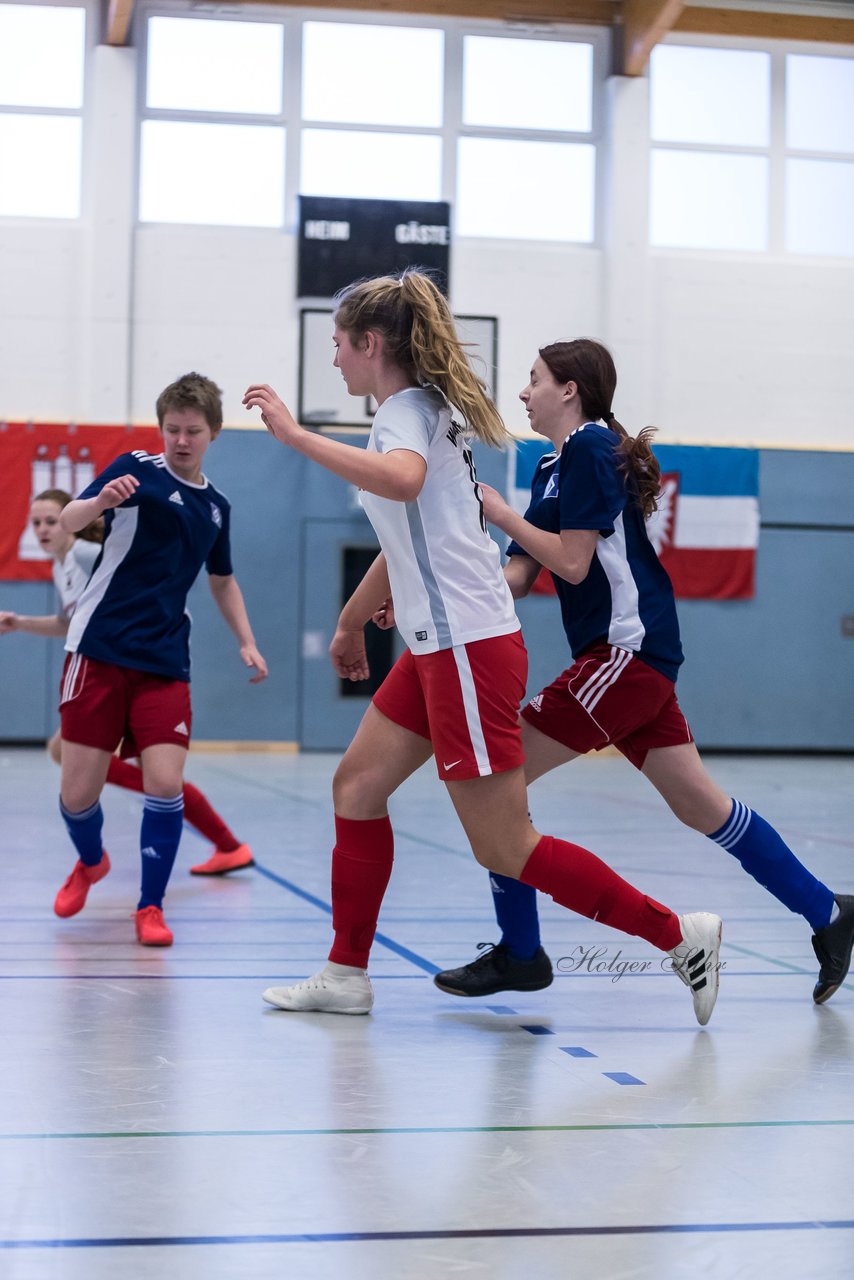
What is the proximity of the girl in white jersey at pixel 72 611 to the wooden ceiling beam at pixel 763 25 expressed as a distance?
10702mm

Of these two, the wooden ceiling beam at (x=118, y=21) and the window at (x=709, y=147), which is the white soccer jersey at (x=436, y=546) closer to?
the wooden ceiling beam at (x=118, y=21)

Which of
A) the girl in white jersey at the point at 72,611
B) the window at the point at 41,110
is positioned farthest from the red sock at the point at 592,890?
the window at the point at 41,110

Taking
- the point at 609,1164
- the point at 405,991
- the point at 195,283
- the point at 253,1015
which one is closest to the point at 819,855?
the point at 405,991

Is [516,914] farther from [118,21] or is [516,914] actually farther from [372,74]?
[372,74]

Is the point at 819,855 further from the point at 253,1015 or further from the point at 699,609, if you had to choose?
the point at 699,609

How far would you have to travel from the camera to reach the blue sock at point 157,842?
4.17 meters

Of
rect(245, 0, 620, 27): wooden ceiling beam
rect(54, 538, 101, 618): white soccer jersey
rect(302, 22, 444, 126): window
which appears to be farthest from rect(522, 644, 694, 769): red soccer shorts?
rect(245, 0, 620, 27): wooden ceiling beam

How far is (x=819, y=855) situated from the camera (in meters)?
6.21

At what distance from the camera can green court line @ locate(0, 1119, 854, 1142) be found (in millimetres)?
2330

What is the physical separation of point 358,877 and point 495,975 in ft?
1.61

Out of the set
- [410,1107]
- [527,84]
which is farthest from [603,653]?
[527,84]

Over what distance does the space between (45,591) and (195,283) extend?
2.97 metres

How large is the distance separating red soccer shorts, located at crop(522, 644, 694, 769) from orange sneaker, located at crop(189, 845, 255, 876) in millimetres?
2460

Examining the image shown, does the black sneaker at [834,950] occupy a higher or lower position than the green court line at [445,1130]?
higher
